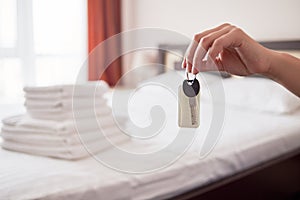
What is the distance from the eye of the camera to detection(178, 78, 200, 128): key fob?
68 cm

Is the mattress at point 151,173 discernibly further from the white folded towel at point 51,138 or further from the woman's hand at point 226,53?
the woman's hand at point 226,53

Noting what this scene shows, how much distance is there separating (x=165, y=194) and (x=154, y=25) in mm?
2731

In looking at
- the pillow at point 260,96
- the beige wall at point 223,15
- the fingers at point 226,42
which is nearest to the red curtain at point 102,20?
the beige wall at point 223,15

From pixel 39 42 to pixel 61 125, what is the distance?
8.32ft

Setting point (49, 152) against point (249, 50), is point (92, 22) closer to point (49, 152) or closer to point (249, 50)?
point (49, 152)

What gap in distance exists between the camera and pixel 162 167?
1204mm

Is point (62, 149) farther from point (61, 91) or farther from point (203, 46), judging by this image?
point (203, 46)

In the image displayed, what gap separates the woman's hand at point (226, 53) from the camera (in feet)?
2.52

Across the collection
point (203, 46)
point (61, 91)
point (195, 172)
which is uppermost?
point (203, 46)

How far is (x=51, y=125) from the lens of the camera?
1.29m

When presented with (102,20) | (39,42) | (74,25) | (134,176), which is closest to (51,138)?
(134,176)

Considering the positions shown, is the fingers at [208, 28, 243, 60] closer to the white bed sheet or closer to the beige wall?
the white bed sheet

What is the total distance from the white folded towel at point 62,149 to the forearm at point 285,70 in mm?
625

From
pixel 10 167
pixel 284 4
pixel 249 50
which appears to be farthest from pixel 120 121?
pixel 284 4
